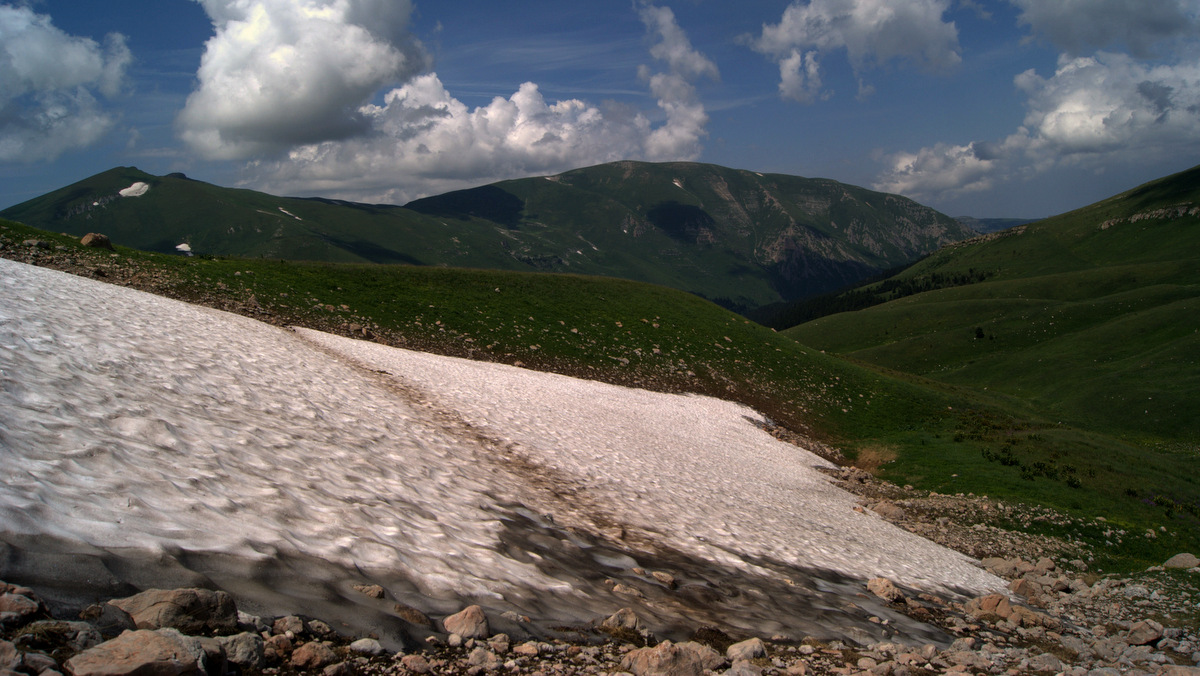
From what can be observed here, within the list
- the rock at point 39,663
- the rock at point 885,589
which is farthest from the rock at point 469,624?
the rock at point 885,589

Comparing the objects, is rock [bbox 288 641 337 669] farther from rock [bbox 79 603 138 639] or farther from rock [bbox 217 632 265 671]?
rock [bbox 79 603 138 639]

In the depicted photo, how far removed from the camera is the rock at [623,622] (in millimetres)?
7766

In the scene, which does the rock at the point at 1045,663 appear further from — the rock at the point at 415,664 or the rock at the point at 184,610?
the rock at the point at 184,610

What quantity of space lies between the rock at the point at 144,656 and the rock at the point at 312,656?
866 mm

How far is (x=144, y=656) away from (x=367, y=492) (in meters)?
6.34

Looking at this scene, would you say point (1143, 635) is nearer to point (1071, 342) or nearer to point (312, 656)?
point (312, 656)

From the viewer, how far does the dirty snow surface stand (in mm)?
6801

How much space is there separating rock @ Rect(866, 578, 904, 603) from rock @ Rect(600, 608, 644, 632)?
779 cm

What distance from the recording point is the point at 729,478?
2194 cm

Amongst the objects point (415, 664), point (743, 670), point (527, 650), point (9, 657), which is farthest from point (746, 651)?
point (9, 657)

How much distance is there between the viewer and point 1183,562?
18.1 meters

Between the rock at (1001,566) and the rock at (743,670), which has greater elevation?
the rock at (743,670)

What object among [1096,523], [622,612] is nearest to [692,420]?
[1096,523]

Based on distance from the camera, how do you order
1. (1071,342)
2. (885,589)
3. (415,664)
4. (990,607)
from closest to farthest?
(415,664) → (990,607) → (885,589) → (1071,342)
